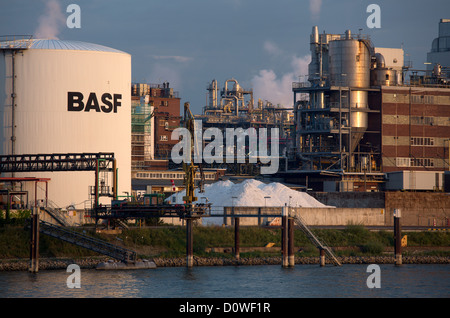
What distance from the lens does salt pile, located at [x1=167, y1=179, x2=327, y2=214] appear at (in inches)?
3620

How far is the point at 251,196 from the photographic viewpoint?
9306 cm

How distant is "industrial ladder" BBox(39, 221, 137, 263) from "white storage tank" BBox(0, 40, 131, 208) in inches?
684

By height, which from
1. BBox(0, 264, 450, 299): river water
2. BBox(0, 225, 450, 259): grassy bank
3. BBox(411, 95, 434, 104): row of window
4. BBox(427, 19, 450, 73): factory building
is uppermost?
BBox(427, 19, 450, 73): factory building

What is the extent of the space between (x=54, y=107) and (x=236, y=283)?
113 ft

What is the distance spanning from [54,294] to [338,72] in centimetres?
7782

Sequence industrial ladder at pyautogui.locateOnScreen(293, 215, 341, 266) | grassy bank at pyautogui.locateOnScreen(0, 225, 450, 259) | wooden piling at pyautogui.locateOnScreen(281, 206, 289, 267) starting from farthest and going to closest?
industrial ladder at pyautogui.locateOnScreen(293, 215, 341, 266)
grassy bank at pyautogui.locateOnScreen(0, 225, 450, 259)
wooden piling at pyautogui.locateOnScreen(281, 206, 289, 267)

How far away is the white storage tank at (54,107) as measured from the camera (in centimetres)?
8681

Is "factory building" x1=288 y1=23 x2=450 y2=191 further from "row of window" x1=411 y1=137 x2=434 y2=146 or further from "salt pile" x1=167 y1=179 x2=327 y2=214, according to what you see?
"salt pile" x1=167 y1=179 x2=327 y2=214

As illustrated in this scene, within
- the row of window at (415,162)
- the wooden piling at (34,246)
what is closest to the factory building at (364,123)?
the row of window at (415,162)

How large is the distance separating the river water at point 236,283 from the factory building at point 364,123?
171 ft

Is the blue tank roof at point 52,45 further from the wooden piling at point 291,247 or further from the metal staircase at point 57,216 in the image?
the wooden piling at point 291,247

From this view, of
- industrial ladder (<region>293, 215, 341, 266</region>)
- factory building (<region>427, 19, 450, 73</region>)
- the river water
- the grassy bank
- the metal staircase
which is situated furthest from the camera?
factory building (<region>427, 19, 450, 73</region>)

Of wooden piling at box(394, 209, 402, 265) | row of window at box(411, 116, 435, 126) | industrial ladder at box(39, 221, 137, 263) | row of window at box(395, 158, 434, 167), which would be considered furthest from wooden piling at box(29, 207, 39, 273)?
row of window at box(411, 116, 435, 126)

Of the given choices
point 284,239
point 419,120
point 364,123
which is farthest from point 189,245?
point 419,120
